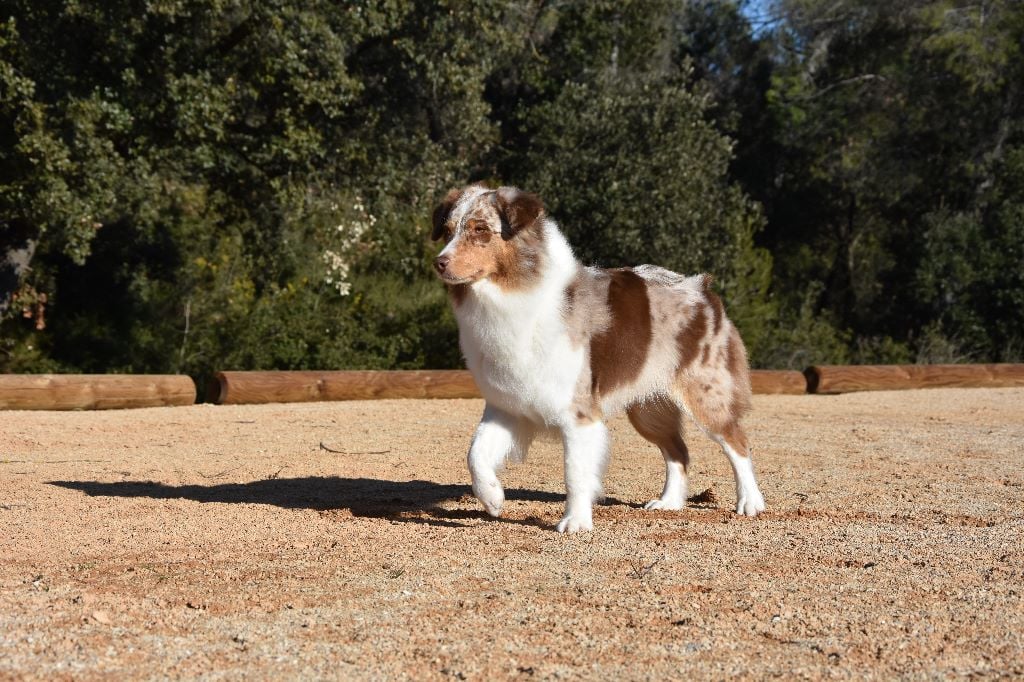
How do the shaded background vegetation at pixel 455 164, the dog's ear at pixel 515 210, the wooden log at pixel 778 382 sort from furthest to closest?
the wooden log at pixel 778 382, the shaded background vegetation at pixel 455 164, the dog's ear at pixel 515 210

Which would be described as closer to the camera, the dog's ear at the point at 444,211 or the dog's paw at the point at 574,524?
the dog's paw at the point at 574,524

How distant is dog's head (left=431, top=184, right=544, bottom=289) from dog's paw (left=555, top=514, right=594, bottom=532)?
135 cm

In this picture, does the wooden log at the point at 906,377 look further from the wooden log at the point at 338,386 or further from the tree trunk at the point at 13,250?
the tree trunk at the point at 13,250

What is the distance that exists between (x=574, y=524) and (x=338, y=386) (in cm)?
945

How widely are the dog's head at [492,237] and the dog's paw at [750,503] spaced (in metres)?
2.08

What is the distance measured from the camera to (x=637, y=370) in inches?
316

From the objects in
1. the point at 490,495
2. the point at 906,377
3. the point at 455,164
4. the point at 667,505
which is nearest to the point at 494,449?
the point at 490,495

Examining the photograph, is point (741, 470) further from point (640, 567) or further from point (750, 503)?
point (640, 567)

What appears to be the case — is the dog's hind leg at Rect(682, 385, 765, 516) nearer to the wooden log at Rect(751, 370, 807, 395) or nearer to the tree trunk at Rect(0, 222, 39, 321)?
the wooden log at Rect(751, 370, 807, 395)

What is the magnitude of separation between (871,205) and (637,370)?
2339cm

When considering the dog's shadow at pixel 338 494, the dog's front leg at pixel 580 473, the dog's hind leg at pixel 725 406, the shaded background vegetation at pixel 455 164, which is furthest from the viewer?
the shaded background vegetation at pixel 455 164

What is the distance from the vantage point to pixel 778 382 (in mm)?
18906

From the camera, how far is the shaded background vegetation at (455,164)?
16.1 m

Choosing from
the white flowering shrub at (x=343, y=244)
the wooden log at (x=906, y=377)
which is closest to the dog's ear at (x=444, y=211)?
the white flowering shrub at (x=343, y=244)
